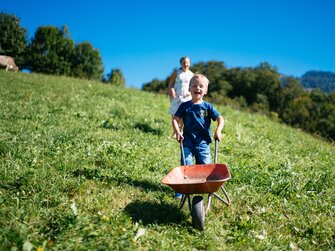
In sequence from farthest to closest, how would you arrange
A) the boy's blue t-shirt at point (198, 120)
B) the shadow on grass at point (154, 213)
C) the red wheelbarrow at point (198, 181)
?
the boy's blue t-shirt at point (198, 120) < the shadow on grass at point (154, 213) < the red wheelbarrow at point (198, 181)

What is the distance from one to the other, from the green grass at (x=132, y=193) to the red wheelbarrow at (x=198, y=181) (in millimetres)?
249

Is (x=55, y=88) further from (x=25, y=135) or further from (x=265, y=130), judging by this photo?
(x=265, y=130)

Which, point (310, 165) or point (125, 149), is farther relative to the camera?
point (310, 165)

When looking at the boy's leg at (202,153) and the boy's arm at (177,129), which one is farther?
the boy's leg at (202,153)

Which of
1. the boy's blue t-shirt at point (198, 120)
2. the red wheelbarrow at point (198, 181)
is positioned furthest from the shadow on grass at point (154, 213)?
the boy's blue t-shirt at point (198, 120)

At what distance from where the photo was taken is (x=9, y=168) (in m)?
6.07

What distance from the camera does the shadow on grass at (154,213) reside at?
494 centimetres

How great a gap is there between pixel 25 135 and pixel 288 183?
6646 millimetres

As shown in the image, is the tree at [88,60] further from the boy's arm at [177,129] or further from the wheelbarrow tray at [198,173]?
the wheelbarrow tray at [198,173]

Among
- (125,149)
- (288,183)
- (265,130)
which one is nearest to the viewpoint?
(288,183)

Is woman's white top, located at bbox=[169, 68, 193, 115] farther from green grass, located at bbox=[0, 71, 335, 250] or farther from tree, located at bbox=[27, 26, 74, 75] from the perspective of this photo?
tree, located at bbox=[27, 26, 74, 75]

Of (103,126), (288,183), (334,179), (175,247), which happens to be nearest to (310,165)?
(334,179)

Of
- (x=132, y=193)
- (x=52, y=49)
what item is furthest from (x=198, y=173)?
(x=52, y=49)

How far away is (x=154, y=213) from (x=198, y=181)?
2.93 feet
